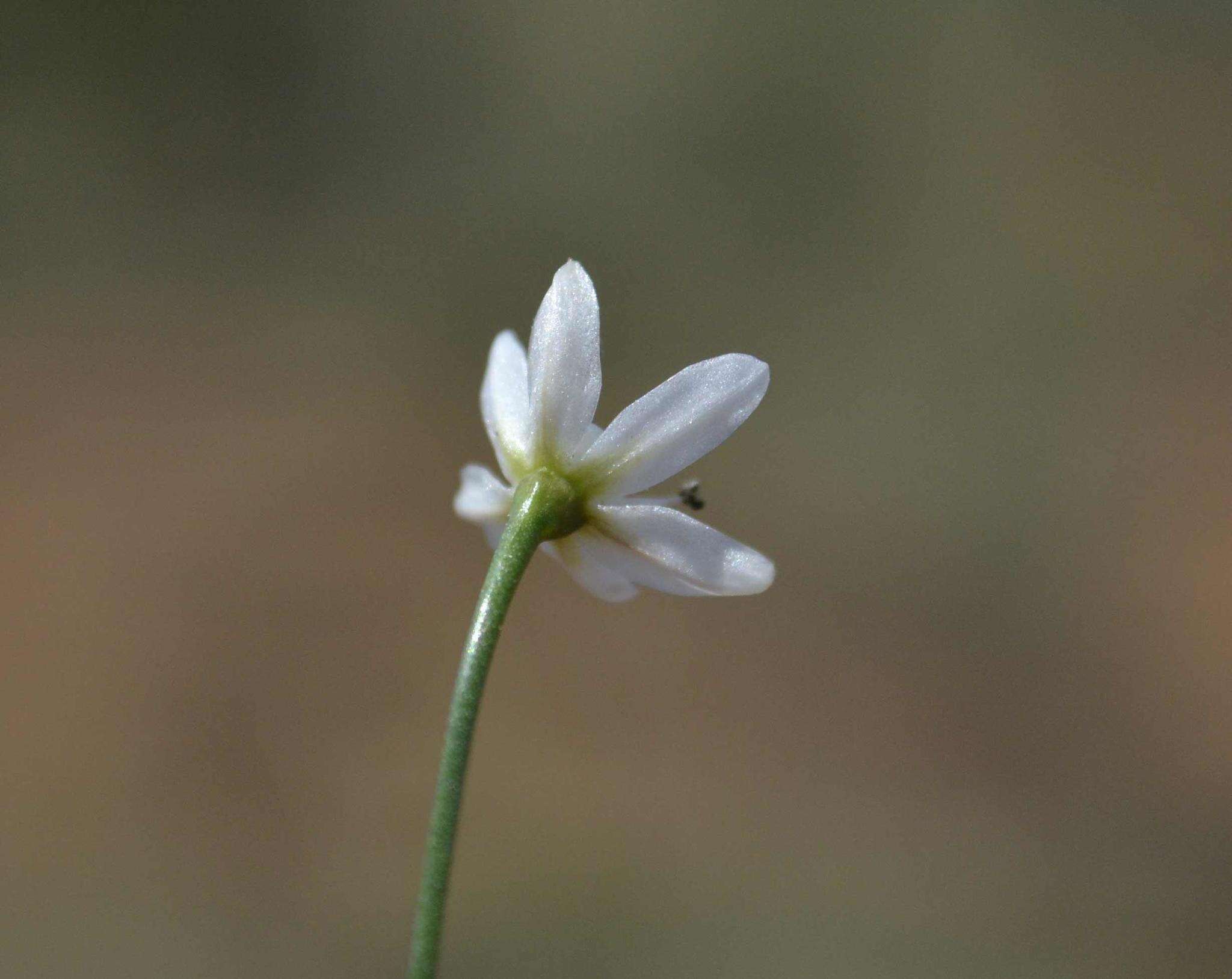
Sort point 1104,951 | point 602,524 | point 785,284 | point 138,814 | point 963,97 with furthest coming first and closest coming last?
1. point 963,97
2. point 785,284
3. point 138,814
4. point 1104,951
5. point 602,524

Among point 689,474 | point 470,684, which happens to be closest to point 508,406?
point 470,684

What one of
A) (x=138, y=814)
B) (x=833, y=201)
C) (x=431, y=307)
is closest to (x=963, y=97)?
(x=833, y=201)

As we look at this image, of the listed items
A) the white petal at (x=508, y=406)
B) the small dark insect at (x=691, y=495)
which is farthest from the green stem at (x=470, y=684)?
the small dark insect at (x=691, y=495)

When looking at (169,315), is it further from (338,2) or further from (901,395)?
(901,395)

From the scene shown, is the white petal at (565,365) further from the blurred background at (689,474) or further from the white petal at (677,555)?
the blurred background at (689,474)

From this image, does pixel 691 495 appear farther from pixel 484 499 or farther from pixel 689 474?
pixel 689 474

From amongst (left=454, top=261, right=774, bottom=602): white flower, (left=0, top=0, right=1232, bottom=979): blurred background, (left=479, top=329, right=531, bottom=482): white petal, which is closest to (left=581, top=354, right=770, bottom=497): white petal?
(left=454, top=261, right=774, bottom=602): white flower
